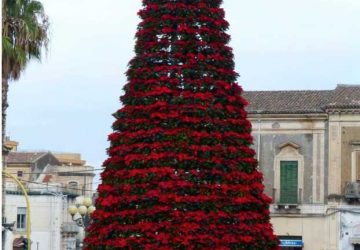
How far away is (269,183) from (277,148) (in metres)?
1.51

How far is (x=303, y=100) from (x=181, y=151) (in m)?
29.4

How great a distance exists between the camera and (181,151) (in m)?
18.2

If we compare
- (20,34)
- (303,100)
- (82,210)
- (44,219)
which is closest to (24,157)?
(44,219)

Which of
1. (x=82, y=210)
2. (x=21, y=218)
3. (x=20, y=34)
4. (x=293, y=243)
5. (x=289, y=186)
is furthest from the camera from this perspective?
(x=21, y=218)

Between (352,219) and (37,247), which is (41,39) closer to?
(352,219)

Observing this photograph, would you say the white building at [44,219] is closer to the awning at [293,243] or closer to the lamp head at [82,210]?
the awning at [293,243]

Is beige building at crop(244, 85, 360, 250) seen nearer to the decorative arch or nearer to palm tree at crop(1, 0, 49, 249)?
the decorative arch

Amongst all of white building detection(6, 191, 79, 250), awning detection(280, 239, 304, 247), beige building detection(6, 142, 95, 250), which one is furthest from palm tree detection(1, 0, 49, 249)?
white building detection(6, 191, 79, 250)

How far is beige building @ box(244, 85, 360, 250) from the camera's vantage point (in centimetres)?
4528

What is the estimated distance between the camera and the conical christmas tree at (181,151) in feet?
59.2

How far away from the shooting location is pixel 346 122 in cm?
4534

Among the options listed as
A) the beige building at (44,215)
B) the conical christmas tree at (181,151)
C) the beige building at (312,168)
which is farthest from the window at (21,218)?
the conical christmas tree at (181,151)

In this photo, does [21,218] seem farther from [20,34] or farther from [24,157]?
[20,34]

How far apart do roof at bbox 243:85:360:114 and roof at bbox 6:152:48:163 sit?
32895mm
